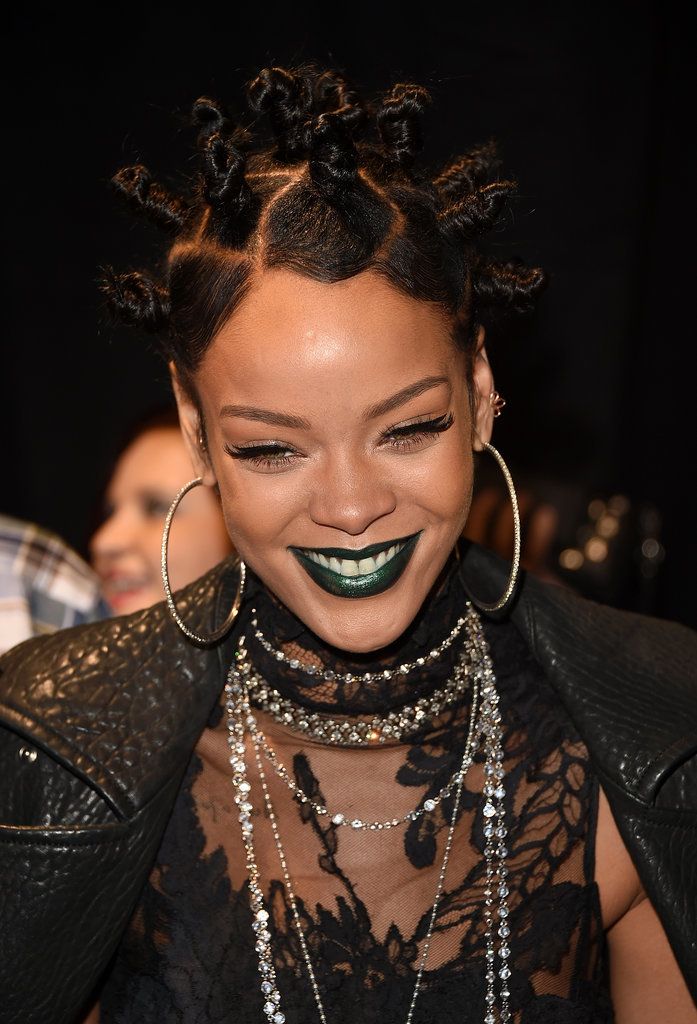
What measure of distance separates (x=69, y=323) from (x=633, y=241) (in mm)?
1280

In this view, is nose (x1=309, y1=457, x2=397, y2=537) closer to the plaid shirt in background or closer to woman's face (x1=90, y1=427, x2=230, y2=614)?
the plaid shirt in background

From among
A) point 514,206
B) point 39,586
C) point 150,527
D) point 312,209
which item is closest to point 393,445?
point 312,209

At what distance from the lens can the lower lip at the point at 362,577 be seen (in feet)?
3.92

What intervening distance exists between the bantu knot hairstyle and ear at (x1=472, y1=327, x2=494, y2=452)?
3 centimetres

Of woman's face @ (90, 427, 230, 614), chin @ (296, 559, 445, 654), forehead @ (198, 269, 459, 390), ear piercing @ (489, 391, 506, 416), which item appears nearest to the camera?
forehead @ (198, 269, 459, 390)

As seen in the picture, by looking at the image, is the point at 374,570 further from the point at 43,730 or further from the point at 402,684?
the point at 43,730

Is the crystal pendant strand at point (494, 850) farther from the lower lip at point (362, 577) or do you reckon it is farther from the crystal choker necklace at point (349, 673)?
the lower lip at point (362, 577)

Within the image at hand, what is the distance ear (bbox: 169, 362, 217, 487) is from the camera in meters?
1.28

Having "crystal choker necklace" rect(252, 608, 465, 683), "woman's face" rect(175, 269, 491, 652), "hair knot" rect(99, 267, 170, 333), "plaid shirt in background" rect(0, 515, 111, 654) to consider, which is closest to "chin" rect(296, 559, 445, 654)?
"woman's face" rect(175, 269, 491, 652)

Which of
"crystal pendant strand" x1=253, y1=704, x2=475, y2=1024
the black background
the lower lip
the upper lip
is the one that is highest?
the black background

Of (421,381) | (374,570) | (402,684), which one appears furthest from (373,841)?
(421,381)

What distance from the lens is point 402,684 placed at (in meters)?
1.34

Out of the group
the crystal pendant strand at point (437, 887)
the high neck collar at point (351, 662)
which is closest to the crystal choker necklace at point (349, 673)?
the high neck collar at point (351, 662)

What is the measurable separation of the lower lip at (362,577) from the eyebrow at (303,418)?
0.46 feet
